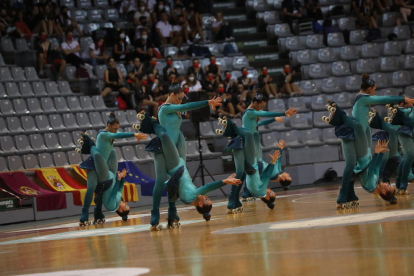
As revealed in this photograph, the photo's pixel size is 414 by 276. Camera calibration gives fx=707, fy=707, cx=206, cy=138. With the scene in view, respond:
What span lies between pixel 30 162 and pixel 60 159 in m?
0.69

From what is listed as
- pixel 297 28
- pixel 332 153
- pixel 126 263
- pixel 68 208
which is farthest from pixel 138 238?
pixel 297 28

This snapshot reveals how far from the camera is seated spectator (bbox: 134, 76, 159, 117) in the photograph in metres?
18.0

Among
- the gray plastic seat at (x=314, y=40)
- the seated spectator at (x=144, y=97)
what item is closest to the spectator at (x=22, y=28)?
the seated spectator at (x=144, y=97)

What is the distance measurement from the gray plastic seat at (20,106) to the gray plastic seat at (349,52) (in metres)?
9.87

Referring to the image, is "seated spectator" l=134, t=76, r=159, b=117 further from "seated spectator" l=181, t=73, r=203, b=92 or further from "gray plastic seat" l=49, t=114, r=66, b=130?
"gray plastic seat" l=49, t=114, r=66, b=130

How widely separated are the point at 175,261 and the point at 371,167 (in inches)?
200

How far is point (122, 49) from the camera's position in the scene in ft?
65.2

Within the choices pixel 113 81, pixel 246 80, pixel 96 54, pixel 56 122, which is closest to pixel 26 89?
pixel 56 122

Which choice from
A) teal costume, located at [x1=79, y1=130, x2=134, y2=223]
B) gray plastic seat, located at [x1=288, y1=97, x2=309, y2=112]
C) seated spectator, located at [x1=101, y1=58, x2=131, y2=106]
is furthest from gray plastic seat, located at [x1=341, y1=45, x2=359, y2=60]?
teal costume, located at [x1=79, y1=130, x2=134, y2=223]

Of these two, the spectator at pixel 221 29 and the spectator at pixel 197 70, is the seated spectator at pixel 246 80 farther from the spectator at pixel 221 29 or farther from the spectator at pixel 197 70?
the spectator at pixel 221 29

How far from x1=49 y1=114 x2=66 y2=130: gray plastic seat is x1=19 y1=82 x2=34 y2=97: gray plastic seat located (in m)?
0.93

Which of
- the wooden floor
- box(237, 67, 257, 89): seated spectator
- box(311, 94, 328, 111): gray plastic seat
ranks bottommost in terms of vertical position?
the wooden floor

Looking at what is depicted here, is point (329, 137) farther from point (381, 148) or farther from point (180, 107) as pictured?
point (180, 107)

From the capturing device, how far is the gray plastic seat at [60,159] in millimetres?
15914
